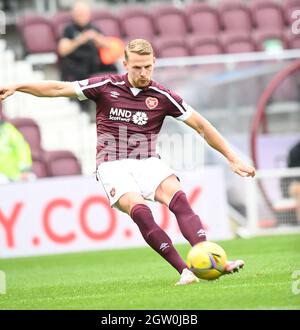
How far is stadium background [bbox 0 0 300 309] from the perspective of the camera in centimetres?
1476

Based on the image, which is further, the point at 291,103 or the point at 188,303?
the point at 291,103

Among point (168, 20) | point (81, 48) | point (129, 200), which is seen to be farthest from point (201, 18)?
point (129, 200)

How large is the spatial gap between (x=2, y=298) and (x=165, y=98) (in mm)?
2135

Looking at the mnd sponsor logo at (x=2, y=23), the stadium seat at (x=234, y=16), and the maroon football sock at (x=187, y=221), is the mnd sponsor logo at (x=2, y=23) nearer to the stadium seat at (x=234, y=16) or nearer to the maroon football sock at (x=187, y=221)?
the stadium seat at (x=234, y=16)

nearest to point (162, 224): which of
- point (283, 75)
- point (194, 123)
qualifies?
point (283, 75)

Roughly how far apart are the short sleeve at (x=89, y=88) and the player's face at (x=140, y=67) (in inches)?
11.6

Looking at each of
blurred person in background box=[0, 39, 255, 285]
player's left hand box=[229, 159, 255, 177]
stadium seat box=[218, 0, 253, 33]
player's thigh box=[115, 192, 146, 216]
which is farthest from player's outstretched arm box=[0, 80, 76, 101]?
stadium seat box=[218, 0, 253, 33]

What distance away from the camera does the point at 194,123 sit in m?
9.32

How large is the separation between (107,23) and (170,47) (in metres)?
1.26

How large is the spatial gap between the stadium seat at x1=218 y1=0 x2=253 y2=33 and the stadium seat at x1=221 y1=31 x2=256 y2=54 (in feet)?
2.84

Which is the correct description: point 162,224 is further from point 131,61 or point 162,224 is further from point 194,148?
point 131,61

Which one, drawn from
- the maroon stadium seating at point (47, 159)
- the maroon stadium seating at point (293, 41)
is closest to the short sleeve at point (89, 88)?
the maroon stadium seating at point (47, 159)

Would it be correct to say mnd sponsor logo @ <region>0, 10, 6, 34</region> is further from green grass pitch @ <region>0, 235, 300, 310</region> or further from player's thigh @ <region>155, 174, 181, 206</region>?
player's thigh @ <region>155, 174, 181, 206</region>

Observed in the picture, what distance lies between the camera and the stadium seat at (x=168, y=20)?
19.7 meters
